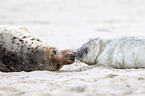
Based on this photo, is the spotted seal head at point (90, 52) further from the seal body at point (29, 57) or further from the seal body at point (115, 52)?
the seal body at point (29, 57)

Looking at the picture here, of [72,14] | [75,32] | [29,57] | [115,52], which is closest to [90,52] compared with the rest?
[115,52]

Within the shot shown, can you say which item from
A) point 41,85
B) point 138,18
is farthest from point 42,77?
point 138,18

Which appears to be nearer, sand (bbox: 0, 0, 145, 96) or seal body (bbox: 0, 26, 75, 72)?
sand (bbox: 0, 0, 145, 96)

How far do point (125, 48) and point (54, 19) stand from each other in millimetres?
7628

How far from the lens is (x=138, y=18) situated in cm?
1020

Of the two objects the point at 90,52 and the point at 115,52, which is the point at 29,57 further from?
the point at 115,52

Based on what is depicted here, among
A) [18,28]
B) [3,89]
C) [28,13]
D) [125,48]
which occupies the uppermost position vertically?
[28,13]

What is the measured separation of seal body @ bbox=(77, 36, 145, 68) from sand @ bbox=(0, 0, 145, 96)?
17 cm

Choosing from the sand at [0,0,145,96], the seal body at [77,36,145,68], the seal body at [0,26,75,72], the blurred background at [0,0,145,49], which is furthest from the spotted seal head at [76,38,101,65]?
the blurred background at [0,0,145,49]

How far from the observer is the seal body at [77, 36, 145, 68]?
344 cm

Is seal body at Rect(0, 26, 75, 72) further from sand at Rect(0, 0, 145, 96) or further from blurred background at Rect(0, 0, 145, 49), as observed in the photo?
blurred background at Rect(0, 0, 145, 49)

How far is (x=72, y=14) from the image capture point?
1172 cm

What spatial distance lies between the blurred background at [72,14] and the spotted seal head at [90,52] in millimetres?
4132

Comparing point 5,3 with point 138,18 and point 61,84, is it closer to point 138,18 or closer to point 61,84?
point 138,18
